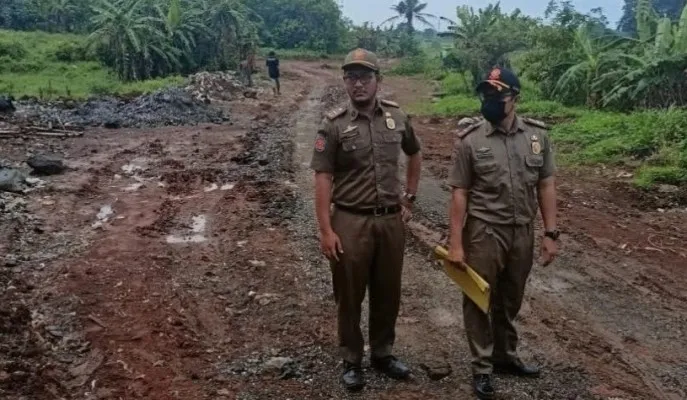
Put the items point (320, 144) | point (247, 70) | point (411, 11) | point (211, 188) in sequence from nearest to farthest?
point (320, 144) → point (211, 188) → point (247, 70) → point (411, 11)

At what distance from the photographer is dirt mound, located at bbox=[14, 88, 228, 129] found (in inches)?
687

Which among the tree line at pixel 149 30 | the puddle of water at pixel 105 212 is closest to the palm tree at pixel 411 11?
the tree line at pixel 149 30

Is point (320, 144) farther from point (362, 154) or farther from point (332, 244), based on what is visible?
point (332, 244)

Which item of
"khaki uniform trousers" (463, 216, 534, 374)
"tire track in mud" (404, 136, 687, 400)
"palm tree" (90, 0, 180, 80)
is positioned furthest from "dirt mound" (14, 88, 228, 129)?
"khaki uniform trousers" (463, 216, 534, 374)

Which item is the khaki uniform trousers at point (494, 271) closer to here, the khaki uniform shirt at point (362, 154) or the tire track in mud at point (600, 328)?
the khaki uniform shirt at point (362, 154)

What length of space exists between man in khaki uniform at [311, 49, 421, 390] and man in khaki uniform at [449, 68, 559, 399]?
36 cm

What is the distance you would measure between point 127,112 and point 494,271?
16.2 meters

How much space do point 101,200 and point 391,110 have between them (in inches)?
260

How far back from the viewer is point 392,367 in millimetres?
4500

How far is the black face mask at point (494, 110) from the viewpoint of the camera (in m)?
4.02

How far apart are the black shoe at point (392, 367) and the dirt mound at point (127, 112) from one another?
1376 cm

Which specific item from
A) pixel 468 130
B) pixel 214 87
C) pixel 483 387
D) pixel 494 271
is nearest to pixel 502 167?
pixel 468 130

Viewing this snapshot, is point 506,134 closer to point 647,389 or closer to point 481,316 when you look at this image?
point 481,316

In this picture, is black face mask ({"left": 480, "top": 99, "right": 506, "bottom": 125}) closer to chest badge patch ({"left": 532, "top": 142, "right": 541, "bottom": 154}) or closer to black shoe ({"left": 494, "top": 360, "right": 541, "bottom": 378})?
chest badge patch ({"left": 532, "top": 142, "right": 541, "bottom": 154})
